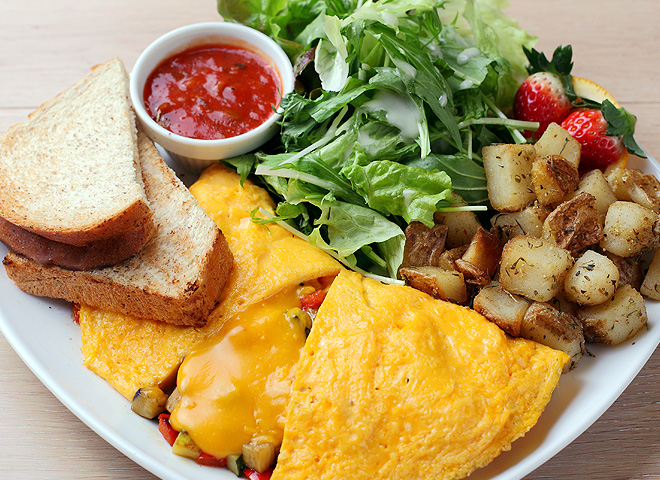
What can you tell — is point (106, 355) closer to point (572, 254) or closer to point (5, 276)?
point (5, 276)

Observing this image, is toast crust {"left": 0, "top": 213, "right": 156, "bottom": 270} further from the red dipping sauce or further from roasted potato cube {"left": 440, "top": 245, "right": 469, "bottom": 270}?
roasted potato cube {"left": 440, "top": 245, "right": 469, "bottom": 270}

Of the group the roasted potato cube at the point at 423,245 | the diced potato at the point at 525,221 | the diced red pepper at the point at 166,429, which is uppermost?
the diced potato at the point at 525,221

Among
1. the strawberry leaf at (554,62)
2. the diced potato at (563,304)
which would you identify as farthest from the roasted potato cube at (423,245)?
the strawberry leaf at (554,62)

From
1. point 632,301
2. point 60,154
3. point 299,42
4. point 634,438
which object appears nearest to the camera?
point 632,301

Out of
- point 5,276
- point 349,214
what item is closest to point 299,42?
point 349,214

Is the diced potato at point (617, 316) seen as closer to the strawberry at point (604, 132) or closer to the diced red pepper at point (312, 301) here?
the strawberry at point (604, 132)

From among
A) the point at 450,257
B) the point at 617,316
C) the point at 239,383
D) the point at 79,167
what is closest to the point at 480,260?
the point at 450,257
